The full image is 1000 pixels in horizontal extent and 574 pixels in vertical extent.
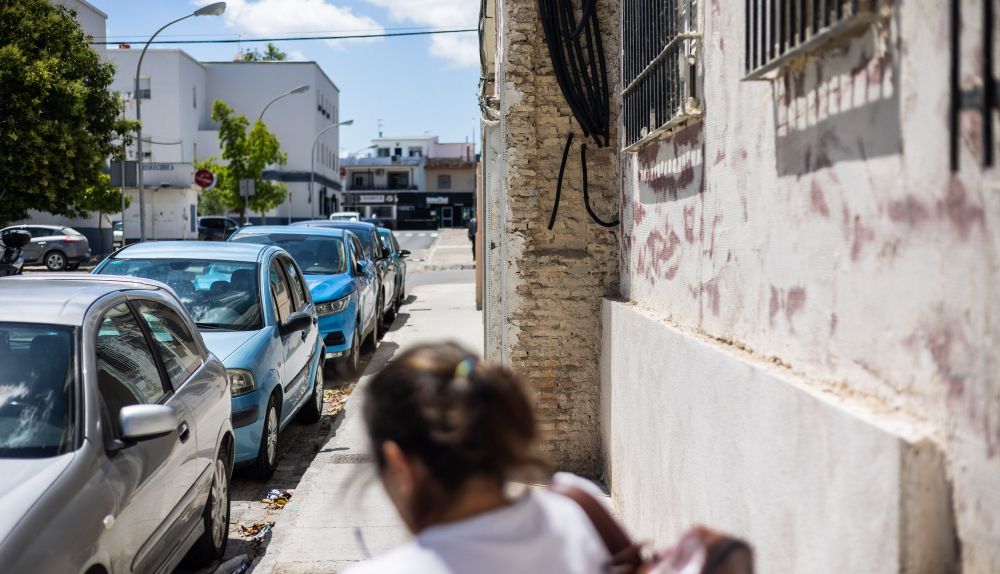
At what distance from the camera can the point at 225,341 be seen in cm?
734

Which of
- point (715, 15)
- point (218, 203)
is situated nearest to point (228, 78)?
point (218, 203)

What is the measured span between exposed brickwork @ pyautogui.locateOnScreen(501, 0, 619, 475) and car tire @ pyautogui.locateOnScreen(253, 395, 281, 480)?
1940 millimetres

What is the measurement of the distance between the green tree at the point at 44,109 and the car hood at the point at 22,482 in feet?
70.3

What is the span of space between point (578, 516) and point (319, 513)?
4626mm

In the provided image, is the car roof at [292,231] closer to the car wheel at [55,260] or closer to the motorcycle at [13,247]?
the motorcycle at [13,247]

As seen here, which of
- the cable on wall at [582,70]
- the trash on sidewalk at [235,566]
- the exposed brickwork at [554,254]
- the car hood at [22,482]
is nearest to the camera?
the car hood at [22,482]

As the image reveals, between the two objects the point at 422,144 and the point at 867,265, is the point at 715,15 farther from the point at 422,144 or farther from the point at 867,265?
the point at 422,144

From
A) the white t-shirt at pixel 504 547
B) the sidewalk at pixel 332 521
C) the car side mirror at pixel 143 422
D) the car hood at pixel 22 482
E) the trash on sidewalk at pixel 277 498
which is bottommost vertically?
the trash on sidewalk at pixel 277 498

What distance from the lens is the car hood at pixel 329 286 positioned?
11.4 m

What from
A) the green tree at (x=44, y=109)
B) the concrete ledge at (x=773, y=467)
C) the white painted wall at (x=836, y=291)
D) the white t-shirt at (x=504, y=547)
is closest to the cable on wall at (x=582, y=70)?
→ the concrete ledge at (x=773, y=467)

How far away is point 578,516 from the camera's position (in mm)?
1764

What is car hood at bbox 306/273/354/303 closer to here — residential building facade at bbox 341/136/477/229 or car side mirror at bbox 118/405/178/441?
car side mirror at bbox 118/405/178/441

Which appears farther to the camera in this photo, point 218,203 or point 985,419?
point 218,203

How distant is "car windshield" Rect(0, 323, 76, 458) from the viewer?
149 inches
